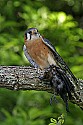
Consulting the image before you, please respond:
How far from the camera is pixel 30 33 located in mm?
3650

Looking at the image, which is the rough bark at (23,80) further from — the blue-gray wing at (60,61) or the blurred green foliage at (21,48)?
the blurred green foliage at (21,48)

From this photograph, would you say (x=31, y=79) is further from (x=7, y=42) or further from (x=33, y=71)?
(x=7, y=42)

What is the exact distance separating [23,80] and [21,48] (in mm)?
2353

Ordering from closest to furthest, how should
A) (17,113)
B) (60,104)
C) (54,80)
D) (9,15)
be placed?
(54,80) → (17,113) → (60,104) → (9,15)

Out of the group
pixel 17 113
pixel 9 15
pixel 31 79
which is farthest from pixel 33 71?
pixel 9 15

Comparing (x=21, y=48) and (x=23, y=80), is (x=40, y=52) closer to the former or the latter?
(x=23, y=80)

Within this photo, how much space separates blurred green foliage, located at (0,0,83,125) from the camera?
211 inches

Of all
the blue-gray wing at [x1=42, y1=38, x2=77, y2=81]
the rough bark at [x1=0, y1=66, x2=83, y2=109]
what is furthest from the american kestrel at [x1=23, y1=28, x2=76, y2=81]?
the rough bark at [x1=0, y1=66, x2=83, y2=109]

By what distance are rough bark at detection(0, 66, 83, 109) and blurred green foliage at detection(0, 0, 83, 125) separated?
1673 millimetres

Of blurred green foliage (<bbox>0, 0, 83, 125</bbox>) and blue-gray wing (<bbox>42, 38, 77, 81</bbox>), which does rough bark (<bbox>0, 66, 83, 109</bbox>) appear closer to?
blue-gray wing (<bbox>42, 38, 77, 81</bbox>)

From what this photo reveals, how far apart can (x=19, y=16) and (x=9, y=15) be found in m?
0.11

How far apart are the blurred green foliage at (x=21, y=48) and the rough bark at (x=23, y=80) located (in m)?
1.67

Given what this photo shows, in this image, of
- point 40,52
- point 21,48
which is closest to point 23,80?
point 40,52

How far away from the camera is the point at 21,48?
5719mm
